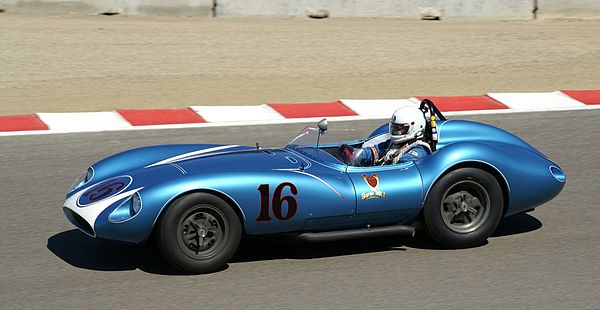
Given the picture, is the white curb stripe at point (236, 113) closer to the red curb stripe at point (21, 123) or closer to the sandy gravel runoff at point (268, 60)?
the sandy gravel runoff at point (268, 60)

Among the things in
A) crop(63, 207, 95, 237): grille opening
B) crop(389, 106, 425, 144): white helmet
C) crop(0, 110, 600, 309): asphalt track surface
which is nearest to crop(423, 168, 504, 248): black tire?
crop(0, 110, 600, 309): asphalt track surface

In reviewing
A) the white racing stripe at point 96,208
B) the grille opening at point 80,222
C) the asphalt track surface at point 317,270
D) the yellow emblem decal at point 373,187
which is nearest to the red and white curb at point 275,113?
the asphalt track surface at point 317,270

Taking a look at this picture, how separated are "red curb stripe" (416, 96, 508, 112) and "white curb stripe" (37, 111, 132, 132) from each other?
11.6 feet

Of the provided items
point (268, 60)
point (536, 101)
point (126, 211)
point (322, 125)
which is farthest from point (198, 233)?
point (268, 60)

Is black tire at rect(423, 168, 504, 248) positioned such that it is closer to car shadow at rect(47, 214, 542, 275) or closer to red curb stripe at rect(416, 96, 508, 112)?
car shadow at rect(47, 214, 542, 275)

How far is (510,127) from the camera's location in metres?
10.4

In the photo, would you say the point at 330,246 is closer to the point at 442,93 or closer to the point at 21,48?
the point at 442,93

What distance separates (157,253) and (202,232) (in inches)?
24.1

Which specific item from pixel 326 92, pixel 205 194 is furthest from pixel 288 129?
pixel 205 194

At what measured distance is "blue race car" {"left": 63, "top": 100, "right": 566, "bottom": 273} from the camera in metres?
6.20

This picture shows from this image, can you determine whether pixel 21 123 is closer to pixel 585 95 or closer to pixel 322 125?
pixel 322 125

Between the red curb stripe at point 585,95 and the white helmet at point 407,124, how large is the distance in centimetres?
493

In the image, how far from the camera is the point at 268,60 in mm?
13664

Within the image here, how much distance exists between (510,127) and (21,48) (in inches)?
267
